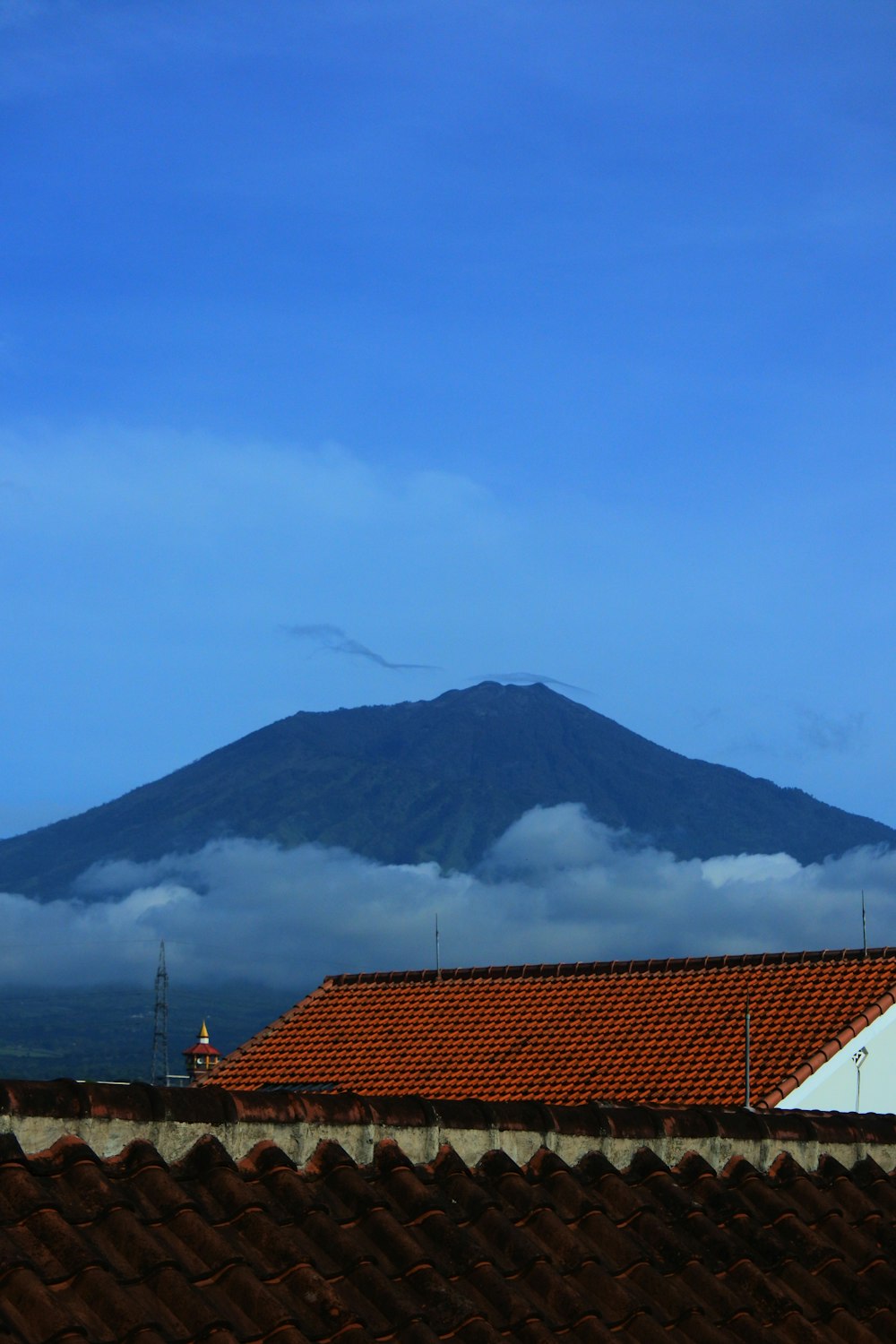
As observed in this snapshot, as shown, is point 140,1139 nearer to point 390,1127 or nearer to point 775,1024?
point 390,1127

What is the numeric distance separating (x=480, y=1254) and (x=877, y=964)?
19.7m

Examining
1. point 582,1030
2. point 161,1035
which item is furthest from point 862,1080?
point 161,1035

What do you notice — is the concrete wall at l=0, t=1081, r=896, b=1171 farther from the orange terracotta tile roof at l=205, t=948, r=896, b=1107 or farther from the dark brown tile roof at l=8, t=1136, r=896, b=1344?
the orange terracotta tile roof at l=205, t=948, r=896, b=1107

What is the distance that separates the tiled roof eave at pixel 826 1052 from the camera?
22219 mm

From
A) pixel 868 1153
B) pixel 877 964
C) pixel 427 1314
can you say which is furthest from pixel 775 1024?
pixel 427 1314

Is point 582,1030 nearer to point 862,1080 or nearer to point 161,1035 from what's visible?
point 862,1080

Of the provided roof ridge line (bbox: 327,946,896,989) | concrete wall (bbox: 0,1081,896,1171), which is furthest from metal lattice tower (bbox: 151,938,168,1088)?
concrete wall (bbox: 0,1081,896,1171)

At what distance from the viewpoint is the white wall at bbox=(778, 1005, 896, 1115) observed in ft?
74.3

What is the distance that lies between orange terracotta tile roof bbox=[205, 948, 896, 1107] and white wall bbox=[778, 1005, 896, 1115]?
16 centimetres

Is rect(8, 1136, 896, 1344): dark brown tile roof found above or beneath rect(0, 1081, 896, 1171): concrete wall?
beneath

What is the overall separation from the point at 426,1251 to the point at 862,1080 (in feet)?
57.4

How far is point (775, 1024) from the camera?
966 inches

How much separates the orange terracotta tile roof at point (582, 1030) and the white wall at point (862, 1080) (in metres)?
0.16

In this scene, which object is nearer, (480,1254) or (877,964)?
(480,1254)
